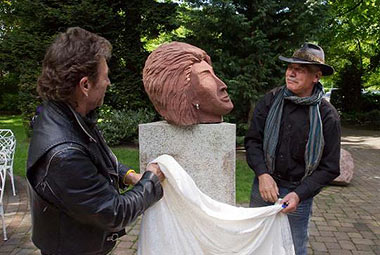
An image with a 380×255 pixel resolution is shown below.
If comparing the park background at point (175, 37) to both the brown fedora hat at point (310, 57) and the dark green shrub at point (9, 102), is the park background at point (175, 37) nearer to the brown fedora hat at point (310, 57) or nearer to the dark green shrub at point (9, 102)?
the brown fedora hat at point (310, 57)

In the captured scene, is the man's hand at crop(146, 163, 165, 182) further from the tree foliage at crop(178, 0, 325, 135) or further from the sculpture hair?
the tree foliage at crop(178, 0, 325, 135)

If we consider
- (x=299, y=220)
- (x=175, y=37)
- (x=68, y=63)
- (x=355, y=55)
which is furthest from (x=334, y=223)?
(x=355, y=55)

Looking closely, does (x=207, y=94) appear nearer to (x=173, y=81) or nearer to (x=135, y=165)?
(x=173, y=81)

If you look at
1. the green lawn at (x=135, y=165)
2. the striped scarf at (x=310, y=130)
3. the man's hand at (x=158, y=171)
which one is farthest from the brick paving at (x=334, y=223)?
→ the man's hand at (x=158, y=171)

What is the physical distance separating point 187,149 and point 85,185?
52.2 inches

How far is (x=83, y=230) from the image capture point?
56.4 inches

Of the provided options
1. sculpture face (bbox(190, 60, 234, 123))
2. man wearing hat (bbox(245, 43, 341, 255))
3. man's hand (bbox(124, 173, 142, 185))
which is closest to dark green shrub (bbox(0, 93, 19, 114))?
sculpture face (bbox(190, 60, 234, 123))

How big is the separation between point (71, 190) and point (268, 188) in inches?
57.8

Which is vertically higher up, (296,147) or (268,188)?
(296,147)

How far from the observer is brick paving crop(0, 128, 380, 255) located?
153 inches

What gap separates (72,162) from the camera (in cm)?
127

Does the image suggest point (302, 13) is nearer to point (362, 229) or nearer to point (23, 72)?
point (362, 229)

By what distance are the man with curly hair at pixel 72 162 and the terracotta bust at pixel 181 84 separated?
981 millimetres

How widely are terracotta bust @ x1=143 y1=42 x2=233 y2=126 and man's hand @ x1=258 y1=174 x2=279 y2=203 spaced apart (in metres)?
0.65
